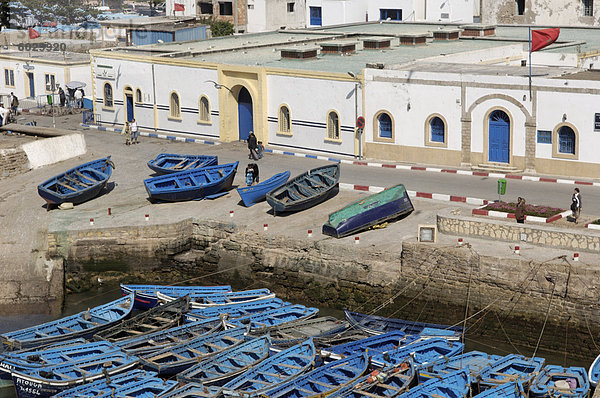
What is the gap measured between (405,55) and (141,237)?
19.7 meters

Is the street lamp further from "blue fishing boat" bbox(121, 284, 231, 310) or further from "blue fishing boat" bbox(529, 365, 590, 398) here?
"blue fishing boat" bbox(529, 365, 590, 398)

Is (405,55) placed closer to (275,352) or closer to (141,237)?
(141,237)

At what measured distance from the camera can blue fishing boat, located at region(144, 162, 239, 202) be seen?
39375 mm

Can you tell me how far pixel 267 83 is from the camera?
4709 cm

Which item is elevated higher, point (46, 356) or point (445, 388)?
point (46, 356)

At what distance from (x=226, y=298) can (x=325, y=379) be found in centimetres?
731

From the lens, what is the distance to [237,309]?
31.6 m

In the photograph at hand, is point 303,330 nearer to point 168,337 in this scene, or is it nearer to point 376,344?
point 376,344

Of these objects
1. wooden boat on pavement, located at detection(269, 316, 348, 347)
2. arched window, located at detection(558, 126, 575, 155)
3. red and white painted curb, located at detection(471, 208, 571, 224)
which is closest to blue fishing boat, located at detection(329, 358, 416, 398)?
wooden boat on pavement, located at detection(269, 316, 348, 347)

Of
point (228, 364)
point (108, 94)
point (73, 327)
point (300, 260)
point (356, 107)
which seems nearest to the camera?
point (228, 364)

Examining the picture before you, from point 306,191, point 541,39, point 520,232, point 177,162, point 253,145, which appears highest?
point 541,39

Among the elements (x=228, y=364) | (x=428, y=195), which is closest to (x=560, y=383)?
(x=228, y=364)

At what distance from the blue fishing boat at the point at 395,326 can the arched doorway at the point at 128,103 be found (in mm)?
27481

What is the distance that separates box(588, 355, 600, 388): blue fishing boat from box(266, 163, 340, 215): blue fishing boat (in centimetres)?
1418
